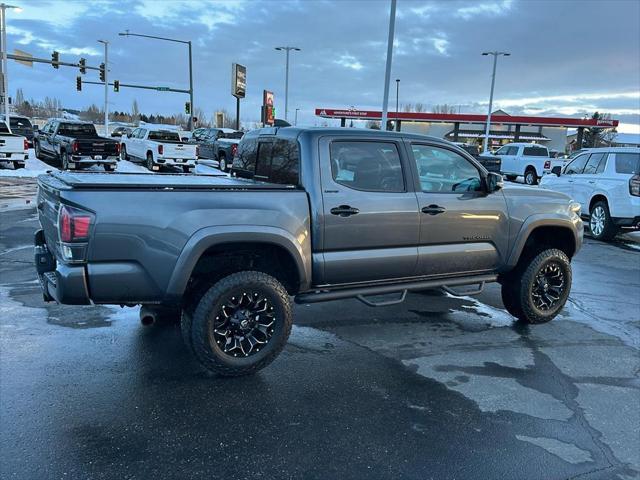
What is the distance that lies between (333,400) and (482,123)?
7143 centimetres

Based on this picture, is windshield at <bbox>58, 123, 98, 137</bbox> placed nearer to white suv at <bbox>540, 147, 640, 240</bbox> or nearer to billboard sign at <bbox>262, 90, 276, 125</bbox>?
billboard sign at <bbox>262, 90, 276, 125</bbox>

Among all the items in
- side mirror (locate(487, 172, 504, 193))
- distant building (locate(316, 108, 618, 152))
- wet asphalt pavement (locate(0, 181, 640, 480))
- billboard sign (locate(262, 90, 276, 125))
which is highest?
distant building (locate(316, 108, 618, 152))

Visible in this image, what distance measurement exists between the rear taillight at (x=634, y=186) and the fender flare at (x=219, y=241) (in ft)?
30.5

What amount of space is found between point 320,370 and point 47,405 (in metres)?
2.03

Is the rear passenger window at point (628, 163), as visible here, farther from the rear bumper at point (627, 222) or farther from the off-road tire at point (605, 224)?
the rear bumper at point (627, 222)

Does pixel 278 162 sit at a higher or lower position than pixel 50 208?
higher

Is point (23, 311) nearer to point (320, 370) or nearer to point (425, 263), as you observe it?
point (320, 370)

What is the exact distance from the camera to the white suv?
1091 cm

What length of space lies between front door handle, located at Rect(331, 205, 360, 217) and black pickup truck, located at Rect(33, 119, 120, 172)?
58.3 feet

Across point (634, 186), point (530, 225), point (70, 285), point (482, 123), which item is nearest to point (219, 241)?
point (70, 285)

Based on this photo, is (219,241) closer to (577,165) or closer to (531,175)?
(577,165)

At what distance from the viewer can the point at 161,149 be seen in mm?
21828

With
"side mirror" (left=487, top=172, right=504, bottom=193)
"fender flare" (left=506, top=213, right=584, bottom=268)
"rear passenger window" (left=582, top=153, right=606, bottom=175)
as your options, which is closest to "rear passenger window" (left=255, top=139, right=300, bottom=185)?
"side mirror" (left=487, top=172, right=504, bottom=193)

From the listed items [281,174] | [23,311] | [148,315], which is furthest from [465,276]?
[23,311]
